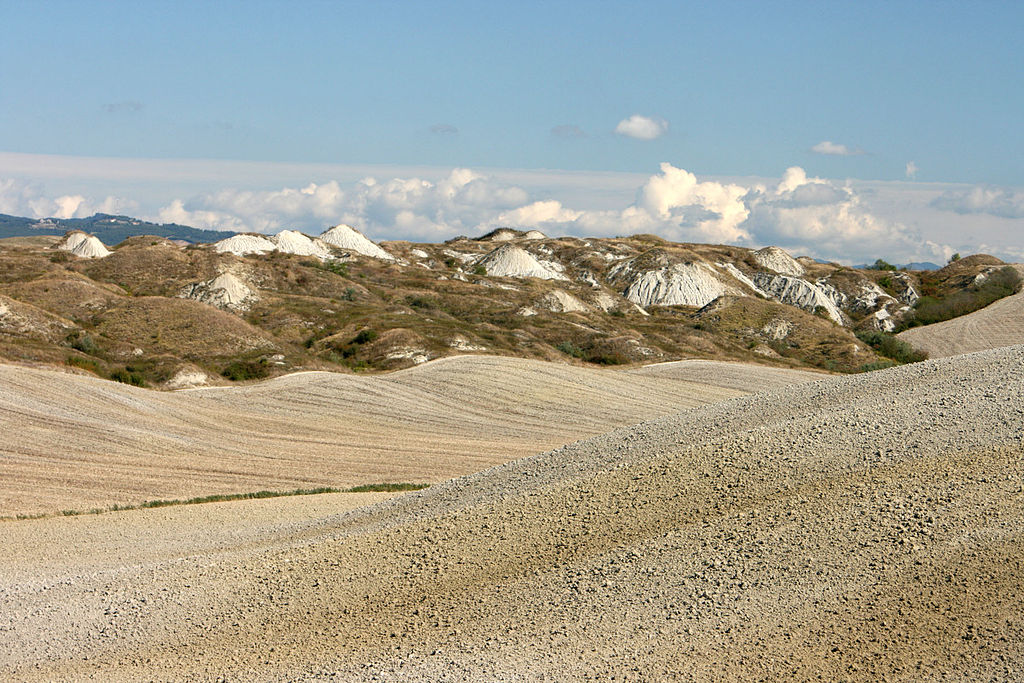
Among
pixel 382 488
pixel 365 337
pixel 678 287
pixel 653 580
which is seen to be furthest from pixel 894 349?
pixel 653 580

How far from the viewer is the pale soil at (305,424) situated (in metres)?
28.9

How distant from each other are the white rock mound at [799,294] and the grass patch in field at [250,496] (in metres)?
92.5

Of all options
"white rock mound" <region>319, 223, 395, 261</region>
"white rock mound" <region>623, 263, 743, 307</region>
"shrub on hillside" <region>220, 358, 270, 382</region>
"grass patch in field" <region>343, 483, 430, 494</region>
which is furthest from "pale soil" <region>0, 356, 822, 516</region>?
"white rock mound" <region>319, 223, 395, 261</region>

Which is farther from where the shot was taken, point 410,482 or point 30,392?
point 30,392

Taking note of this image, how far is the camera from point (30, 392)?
3653 centimetres

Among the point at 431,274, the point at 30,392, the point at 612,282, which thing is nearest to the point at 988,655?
the point at 30,392

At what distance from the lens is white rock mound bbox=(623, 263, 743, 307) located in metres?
112

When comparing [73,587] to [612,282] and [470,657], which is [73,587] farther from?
[612,282]

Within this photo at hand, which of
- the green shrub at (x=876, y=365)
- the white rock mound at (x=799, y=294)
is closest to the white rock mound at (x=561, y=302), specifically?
the green shrub at (x=876, y=365)

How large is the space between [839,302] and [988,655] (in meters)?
120

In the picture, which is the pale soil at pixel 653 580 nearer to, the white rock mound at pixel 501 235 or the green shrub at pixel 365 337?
the green shrub at pixel 365 337

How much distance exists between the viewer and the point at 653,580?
13.5 metres

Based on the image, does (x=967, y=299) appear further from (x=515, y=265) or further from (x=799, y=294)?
(x=515, y=265)

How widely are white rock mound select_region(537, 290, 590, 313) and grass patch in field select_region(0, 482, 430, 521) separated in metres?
59.8
